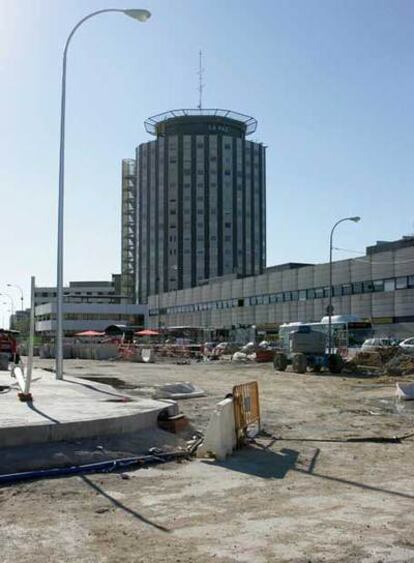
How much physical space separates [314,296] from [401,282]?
1834 centimetres

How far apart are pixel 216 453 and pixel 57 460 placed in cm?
257

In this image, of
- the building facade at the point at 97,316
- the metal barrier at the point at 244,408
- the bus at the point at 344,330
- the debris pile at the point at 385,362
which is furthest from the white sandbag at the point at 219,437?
the building facade at the point at 97,316

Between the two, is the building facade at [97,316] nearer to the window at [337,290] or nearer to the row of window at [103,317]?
the row of window at [103,317]

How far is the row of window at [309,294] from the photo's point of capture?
247 feet

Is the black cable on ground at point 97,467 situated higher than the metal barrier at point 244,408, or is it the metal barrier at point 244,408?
the metal barrier at point 244,408

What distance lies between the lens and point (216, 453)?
11109 millimetres

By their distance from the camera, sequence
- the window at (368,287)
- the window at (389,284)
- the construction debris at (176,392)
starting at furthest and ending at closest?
the window at (368,287), the window at (389,284), the construction debris at (176,392)

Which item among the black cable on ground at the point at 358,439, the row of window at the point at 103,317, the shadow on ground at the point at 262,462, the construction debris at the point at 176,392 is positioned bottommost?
the black cable on ground at the point at 358,439

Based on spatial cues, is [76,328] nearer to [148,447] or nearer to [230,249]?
[230,249]

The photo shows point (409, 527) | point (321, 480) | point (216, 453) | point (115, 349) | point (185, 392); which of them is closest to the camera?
point (409, 527)

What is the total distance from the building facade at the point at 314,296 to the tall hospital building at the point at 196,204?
1017 inches

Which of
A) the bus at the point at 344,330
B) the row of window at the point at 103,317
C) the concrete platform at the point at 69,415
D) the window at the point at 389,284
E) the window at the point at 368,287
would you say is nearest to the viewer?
the concrete platform at the point at 69,415

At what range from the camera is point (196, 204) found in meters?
163

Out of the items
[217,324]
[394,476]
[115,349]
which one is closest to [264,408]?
[394,476]
